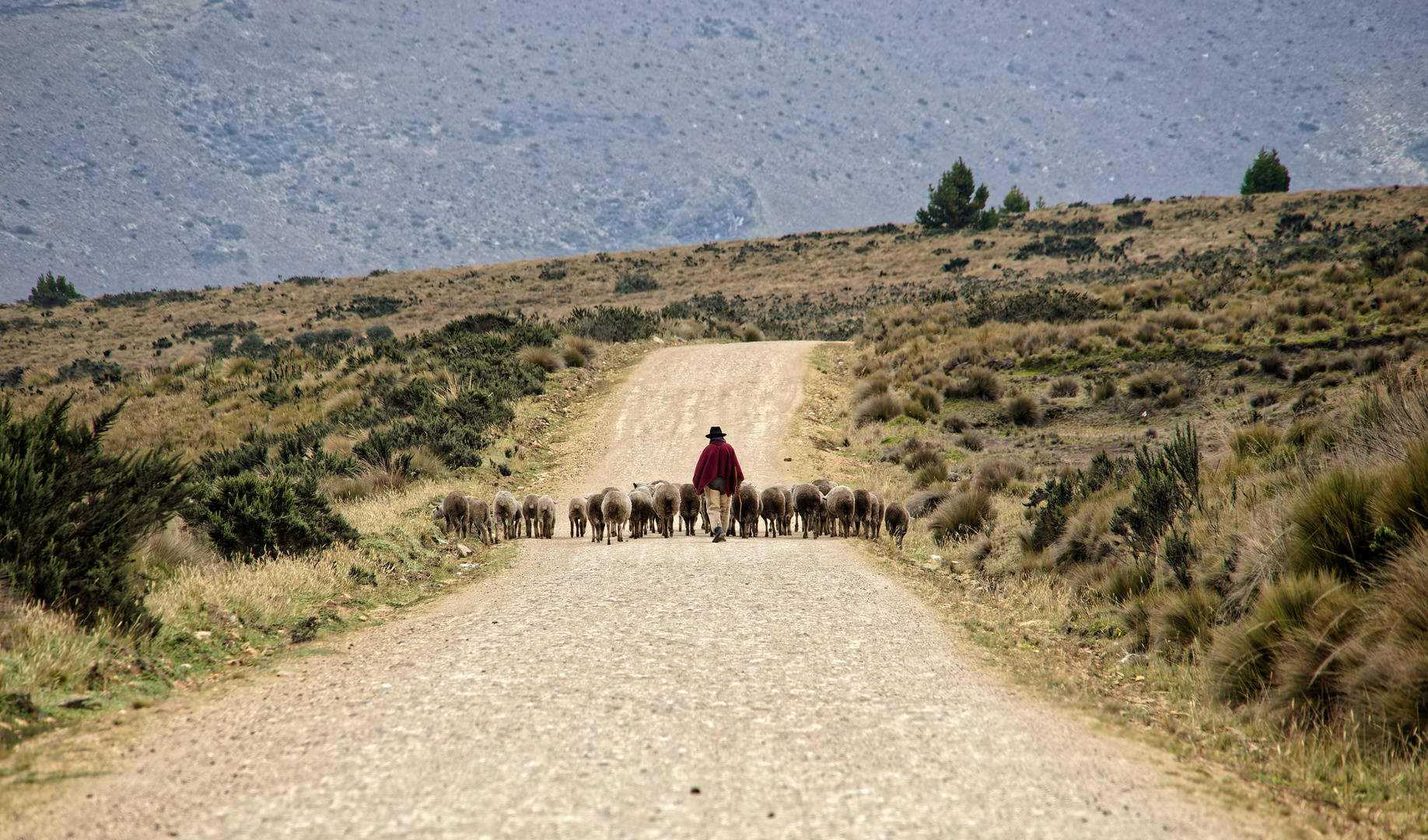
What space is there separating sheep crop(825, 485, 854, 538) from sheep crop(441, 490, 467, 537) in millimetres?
5489

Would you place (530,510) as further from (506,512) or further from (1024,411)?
(1024,411)

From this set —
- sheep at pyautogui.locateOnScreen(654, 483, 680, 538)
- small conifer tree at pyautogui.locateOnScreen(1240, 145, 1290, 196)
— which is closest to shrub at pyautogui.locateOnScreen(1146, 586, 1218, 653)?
sheep at pyautogui.locateOnScreen(654, 483, 680, 538)

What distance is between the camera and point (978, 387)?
950 inches

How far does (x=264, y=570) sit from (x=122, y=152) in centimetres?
20544

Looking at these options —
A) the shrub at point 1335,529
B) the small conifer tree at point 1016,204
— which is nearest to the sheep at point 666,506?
the shrub at point 1335,529

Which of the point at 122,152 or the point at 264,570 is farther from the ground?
the point at 122,152

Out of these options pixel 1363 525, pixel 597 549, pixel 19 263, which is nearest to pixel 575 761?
pixel 1363 525

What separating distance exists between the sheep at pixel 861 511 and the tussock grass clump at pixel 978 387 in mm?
11352

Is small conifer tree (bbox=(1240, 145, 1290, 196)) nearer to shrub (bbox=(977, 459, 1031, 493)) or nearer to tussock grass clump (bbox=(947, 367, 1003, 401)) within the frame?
tussock grass clump (bbox=(947, 367, 1003, 401))

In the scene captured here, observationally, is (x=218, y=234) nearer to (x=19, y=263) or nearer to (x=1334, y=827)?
(x=19, y=263)

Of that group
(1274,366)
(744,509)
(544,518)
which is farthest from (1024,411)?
(544,518)

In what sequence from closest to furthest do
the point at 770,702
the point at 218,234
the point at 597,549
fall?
the point at 770,702 → the point at 597,549 → the point at 218,234

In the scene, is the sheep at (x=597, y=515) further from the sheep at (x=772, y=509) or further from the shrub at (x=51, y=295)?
the shrub at (x=51, y=295)

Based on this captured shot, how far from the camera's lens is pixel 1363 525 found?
20.2 ft
